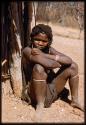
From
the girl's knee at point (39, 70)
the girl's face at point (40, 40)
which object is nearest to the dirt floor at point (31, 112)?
the girl's knee at point (39, 70)

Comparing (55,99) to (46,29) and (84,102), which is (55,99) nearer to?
(84,102)

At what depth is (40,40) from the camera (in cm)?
522

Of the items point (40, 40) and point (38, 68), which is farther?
point (40, 40)

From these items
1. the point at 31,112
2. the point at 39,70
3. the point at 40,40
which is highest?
the point at 40,40

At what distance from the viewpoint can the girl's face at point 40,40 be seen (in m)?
5.20

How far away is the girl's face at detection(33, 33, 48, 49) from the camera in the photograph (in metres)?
5.20

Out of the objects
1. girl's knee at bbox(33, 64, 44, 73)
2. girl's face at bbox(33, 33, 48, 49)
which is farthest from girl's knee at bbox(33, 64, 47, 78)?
girl's face at bbox(33, 33, 48, 49)

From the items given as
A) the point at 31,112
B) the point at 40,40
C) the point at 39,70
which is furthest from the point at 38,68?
the point at 31,112

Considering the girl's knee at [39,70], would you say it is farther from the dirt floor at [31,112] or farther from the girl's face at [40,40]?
the dirt floor at [31,112]

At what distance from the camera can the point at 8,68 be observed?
229 inches

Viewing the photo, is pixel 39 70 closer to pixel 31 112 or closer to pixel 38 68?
pixel 38 68

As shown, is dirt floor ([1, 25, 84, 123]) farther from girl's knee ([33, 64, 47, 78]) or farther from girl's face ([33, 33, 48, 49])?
girl's face ([33, 33, 48, 49])

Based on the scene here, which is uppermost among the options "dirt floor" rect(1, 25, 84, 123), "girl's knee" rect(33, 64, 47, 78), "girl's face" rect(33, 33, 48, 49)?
"girl's face" rect(33, 33, 48, 49)

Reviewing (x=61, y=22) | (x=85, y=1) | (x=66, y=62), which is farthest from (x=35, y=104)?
(x=61, y=22)
